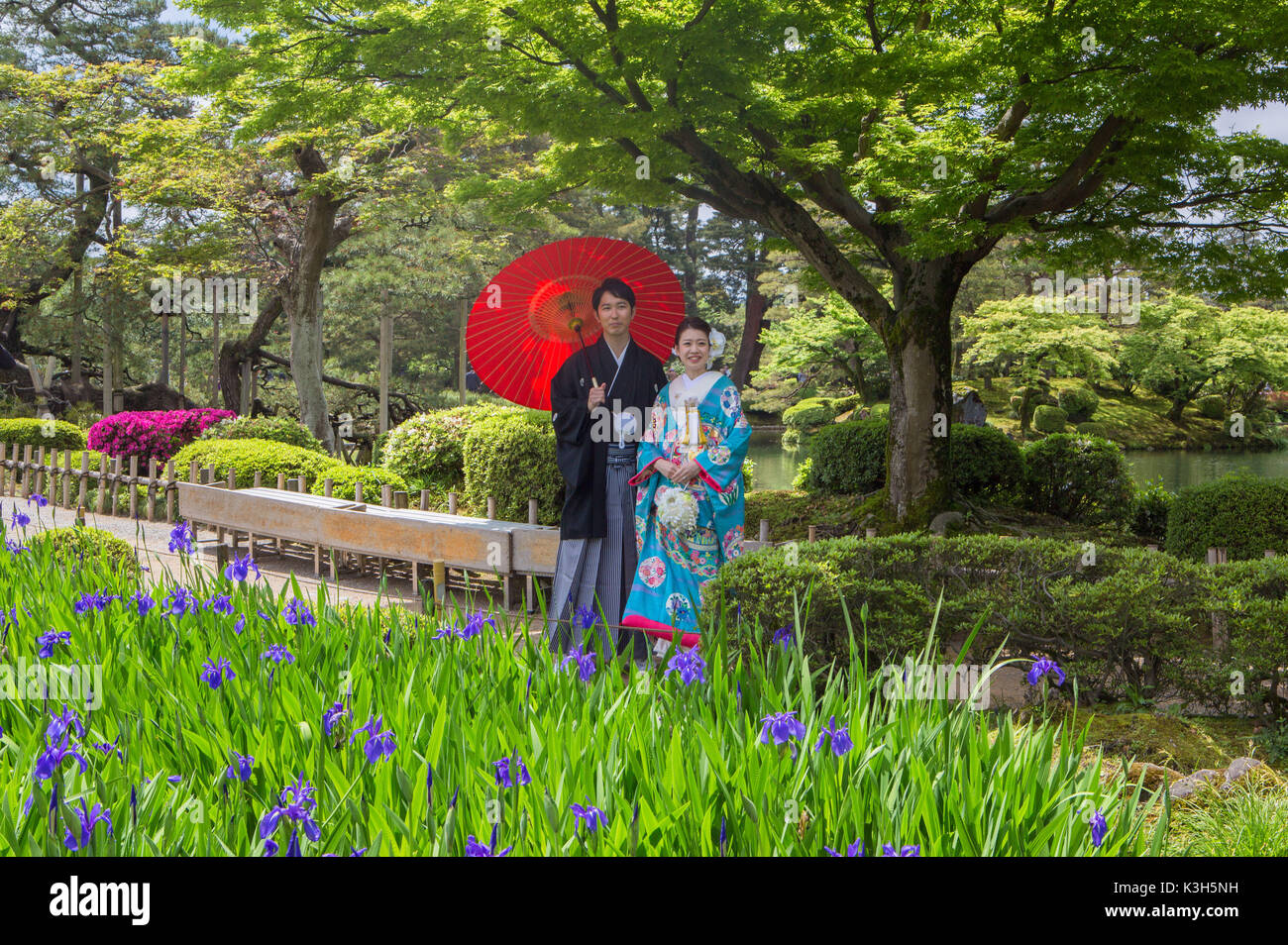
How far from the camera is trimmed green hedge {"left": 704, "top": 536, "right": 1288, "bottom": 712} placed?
152 inches

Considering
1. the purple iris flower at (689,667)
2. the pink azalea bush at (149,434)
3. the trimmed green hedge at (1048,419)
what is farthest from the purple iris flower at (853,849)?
the trimmed green hedge at (1048,419)

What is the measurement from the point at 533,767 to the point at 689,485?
8.85ft

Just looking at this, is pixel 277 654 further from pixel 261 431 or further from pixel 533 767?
pixel 261 431

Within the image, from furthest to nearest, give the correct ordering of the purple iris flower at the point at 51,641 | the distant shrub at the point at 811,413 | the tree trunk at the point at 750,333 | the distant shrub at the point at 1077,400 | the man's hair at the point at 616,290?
the tree trunk at the point at 750,333 → the distant shrub at the point at 1077,400 → the distant shrub at the point at 811,413 → the man's hair at the point at 616,290 → the purple iris flower at the point at 51,641

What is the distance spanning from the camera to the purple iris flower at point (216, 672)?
266 cm

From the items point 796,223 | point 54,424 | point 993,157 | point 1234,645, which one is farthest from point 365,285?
point 1234,645

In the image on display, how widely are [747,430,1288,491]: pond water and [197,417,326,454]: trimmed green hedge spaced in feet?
32.5

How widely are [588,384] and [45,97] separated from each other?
18220 millimetres

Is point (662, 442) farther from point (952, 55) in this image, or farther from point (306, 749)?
point (952, 55)

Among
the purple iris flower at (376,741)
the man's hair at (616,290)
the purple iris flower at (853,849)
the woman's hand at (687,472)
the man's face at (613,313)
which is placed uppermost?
the man's hair at (616,290)

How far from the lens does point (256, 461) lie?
394 inches

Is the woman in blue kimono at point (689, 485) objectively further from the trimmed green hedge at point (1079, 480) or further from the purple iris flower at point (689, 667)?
the trimmed green hedge at point (1079, 480)

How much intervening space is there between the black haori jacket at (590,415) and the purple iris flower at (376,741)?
111 inches

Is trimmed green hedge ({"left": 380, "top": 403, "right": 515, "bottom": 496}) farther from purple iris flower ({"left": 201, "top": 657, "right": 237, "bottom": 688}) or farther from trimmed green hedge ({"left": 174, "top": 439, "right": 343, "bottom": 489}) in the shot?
purple iris flower ({"left": 201, "top": 657, "right": 237, "bottom": 688})
